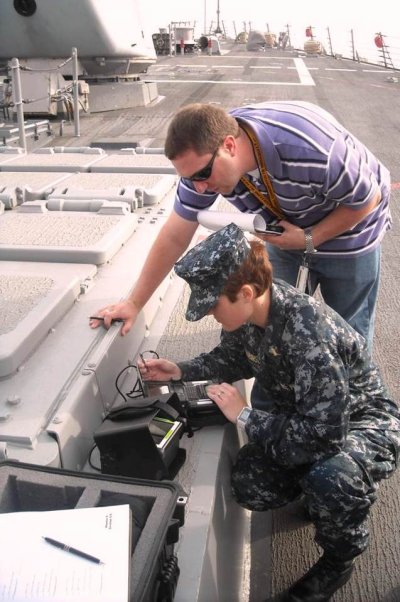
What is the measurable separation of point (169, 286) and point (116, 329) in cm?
81

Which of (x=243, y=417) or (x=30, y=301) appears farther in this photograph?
(x=30, y=301)

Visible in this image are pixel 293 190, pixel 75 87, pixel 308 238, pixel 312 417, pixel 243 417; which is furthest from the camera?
pixel 75 87

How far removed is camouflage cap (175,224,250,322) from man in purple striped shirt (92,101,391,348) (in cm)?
29

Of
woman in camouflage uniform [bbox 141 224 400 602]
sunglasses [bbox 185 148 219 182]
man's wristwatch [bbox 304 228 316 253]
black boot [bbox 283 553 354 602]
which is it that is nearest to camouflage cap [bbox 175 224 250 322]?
woman in camouflage uniform [bbox 141 224 400 602]

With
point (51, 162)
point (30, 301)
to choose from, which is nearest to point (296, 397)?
point (30, 301)

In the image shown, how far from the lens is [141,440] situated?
1.61 m

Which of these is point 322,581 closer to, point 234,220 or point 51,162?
point 234,220

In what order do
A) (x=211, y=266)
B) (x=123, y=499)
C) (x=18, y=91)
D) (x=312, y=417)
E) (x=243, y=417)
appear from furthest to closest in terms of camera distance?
1. (x=18, y=91)
2. (x=243, y=417)
3. (x=312, y=417)
4. (x=211, y=266)
5. (x=123, y=499)

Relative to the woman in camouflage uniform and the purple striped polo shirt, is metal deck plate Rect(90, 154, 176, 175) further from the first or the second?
the woman in camouflage uniform

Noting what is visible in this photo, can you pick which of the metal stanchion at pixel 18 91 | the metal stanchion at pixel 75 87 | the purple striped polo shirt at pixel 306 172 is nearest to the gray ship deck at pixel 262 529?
the purple striped polo shirt at pixel 306 172

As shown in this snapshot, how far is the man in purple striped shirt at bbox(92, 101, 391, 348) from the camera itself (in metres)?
1.81

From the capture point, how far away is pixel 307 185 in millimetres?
2029

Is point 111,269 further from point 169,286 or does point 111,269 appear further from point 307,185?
point 307,185

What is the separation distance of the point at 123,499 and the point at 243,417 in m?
0.56
